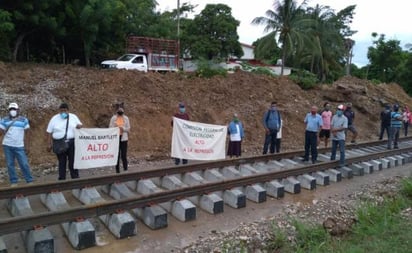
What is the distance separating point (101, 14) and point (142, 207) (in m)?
18.4

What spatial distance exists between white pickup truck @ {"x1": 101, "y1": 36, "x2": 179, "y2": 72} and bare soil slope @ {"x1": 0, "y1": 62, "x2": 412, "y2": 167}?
5.59m

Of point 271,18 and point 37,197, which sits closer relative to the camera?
point 37,197

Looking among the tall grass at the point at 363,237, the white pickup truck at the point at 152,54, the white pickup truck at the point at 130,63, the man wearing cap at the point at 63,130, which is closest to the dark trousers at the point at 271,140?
the tall grass at the point at 363,237

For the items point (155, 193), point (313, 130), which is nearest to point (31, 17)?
point (313, 130)

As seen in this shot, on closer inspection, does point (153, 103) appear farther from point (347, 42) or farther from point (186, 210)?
point (347, 42)

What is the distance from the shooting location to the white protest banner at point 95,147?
8.96 m

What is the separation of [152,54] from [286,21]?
42.5 feet

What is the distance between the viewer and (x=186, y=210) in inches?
284

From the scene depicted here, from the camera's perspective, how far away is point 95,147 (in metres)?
9.31

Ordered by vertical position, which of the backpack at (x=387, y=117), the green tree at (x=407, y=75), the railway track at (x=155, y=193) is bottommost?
the railway track at (x=155, y=193)

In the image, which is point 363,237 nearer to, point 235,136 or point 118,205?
point 118,205

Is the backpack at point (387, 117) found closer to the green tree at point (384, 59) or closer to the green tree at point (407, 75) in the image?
the green tree at point (407, 75)

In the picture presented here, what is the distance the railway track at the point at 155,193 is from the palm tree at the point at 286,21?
22.6 metres

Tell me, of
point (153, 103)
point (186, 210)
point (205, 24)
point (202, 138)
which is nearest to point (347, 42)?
point (205, 24)
